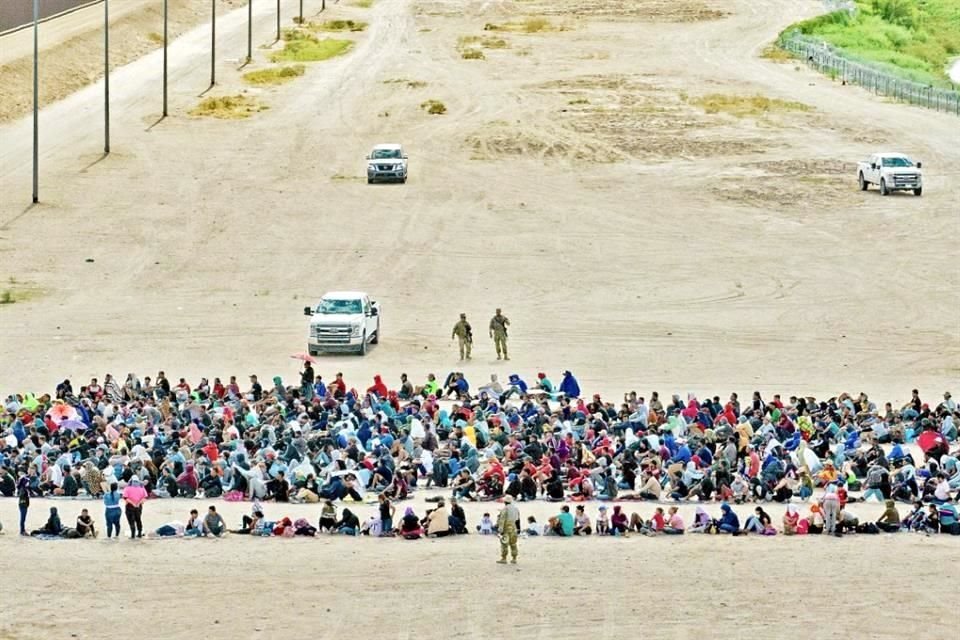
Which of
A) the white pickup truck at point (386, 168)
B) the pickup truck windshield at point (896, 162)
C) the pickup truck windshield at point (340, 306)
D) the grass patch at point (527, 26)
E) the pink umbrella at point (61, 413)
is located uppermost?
the grass patch at point (527, 26)

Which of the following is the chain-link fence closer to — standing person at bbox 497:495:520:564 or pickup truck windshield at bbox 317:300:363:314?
pickup truck windshield at bbox 317:300:363:314

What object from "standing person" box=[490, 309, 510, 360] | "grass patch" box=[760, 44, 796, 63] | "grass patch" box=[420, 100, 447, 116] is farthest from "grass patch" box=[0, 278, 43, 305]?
"grass patch" box=[760, 44, 796, 63]

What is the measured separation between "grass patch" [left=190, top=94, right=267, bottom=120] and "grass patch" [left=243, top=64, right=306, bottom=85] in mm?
4591

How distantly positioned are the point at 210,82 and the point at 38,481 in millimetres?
63648

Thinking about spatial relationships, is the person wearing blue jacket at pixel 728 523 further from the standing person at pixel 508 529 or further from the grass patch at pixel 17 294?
the grass patch at pixel 17 294

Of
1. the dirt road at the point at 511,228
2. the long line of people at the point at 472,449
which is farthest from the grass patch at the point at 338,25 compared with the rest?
the long line of people at the point at 472,449

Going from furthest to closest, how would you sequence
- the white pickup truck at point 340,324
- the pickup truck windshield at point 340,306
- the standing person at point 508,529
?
the pickup truck windshield at point 340,306, the white pickup truck at point 340,324, the standing person at point 508,529

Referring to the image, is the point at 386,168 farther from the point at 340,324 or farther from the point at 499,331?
the point at 499,331

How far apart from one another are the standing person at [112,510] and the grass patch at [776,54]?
75.6 metres

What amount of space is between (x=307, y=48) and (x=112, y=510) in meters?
77.6

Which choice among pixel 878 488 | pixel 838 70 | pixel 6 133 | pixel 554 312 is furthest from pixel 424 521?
pixel 838 70

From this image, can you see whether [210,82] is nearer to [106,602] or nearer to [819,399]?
[819,399]

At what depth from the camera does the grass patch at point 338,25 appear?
114750 mm

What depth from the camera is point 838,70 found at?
99750mm
